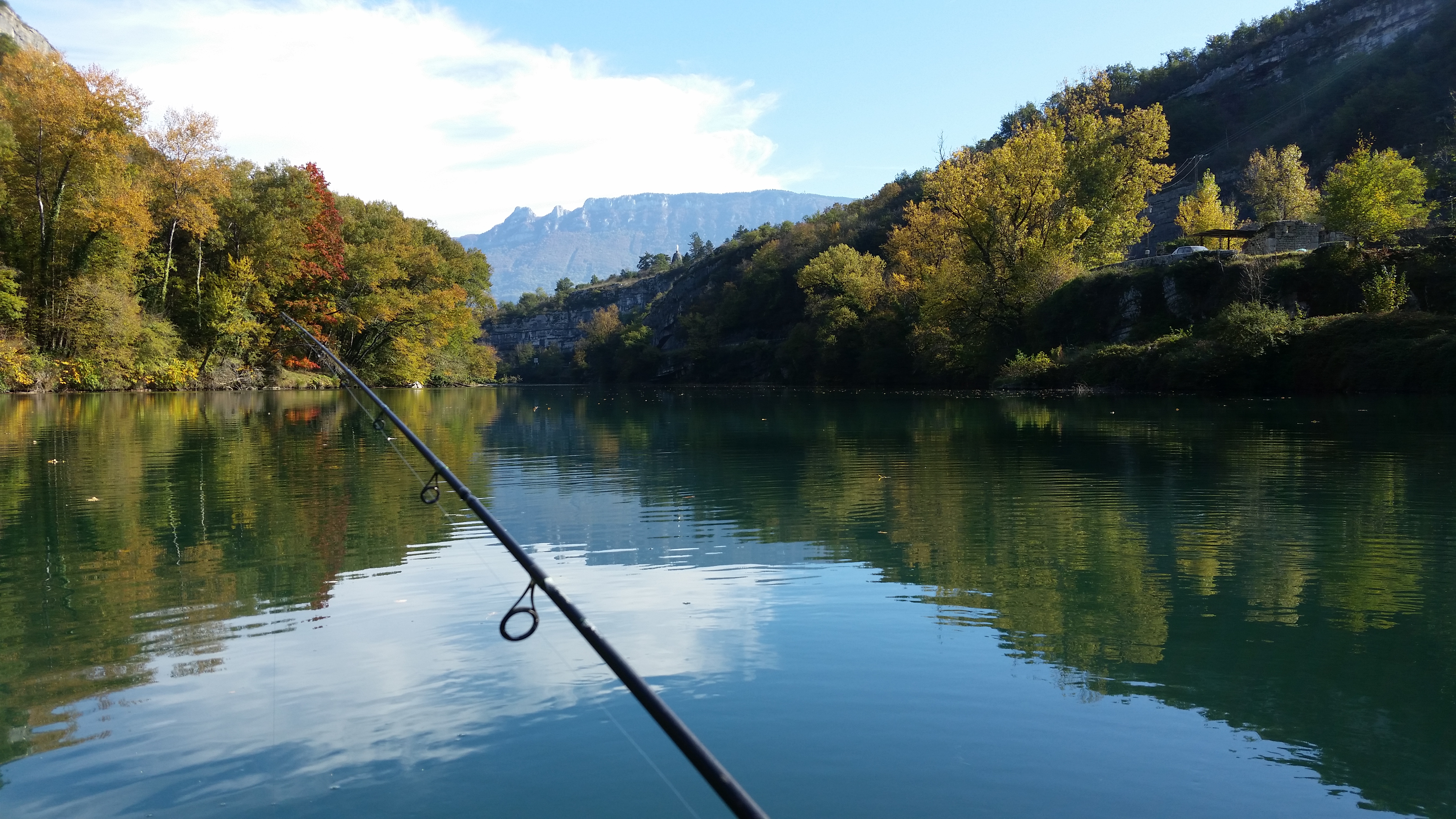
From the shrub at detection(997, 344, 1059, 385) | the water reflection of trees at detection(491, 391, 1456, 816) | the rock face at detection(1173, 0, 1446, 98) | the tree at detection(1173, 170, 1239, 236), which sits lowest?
the water reflection of trees at detection(491, 391, 1456, 816)

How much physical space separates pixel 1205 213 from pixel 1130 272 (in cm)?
2141

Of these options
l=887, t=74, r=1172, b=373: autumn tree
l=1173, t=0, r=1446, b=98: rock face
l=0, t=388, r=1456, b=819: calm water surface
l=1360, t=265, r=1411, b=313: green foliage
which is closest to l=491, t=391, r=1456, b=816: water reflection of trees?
l=0, t=388, r=1456, b=819: calm water surface

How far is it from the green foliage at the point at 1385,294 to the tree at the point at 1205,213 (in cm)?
2018

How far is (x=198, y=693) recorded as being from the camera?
5.54 m

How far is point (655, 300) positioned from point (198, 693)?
160796 millimetres

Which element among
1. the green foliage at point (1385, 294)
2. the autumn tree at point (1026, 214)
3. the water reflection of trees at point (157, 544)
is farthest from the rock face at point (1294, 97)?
the water reflection of trees at point (157, 544)

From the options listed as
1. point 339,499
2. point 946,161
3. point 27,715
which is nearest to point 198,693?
point 27,715

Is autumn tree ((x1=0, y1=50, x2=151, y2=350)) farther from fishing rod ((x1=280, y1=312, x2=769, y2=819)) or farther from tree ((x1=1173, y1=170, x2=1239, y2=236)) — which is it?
tree ((x1=1173, y1=170, x2=1239, y2=236))

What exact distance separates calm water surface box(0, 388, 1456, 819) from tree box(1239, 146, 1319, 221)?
5994cm

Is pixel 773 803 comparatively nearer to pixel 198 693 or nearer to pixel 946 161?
pixel 198 693

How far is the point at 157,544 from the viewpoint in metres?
9.83

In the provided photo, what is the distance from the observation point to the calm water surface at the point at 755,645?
14.4ft

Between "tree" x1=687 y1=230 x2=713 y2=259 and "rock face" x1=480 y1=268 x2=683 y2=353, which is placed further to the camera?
"rock face" x1=480 y1=268 x2=683 y2=353

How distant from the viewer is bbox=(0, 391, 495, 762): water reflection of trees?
19.7 feet
